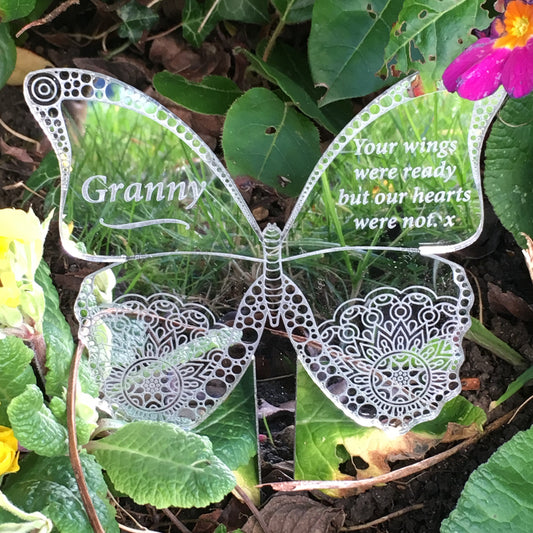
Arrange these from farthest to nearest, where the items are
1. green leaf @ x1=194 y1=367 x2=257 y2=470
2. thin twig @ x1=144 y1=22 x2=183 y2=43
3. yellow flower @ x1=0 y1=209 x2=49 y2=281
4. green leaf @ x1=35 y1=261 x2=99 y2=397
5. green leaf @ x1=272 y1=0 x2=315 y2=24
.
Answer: thin twig @ x1=144 y1=22 x2=183 y2=43
green leaf @ x1=272 y1=0 x2=315 y2=24
green leaf @ x1=194 y1=367 x2=257 y2=470
green leaf @ x1=35 y1=261 x2=99 y2=397
yellow flower @ x1=0 y1=209 x2=49 y2=281

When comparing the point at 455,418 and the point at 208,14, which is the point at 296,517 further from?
the point at 208,14

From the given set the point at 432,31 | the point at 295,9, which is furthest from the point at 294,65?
the point at 432,31

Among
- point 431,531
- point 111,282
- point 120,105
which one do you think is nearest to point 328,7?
point 120,105

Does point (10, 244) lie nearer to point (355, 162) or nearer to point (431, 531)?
point (355, 162)

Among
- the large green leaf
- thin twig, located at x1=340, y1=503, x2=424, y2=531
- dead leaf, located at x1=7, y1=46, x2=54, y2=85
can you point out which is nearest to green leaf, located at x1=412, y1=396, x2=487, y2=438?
the large green leaf

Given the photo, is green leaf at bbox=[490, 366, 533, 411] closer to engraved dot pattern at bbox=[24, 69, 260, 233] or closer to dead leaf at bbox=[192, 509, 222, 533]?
dead leaf at bbox=[192, 509, 222, 533]

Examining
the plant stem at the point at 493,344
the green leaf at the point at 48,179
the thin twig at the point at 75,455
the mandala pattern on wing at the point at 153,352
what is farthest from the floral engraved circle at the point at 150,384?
the plant stem at the point at 493,344
